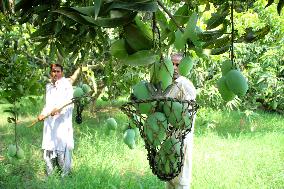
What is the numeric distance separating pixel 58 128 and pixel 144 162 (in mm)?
1224

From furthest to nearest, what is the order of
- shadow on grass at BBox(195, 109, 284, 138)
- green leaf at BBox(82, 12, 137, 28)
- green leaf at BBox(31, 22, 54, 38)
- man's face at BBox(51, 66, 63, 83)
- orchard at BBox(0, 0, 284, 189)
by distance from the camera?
shadow on grass at BBox(195, 109, 284, 138) < man's face at BBox(51, 66, 63, 83) < green leaf at BBox(31, 22, 54, 38) < orchard at BBox(0, 0, 284, 189) < green leaf at BBox(82, 12, 137, 28)

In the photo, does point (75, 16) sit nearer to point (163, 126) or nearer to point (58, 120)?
point (163, 126)

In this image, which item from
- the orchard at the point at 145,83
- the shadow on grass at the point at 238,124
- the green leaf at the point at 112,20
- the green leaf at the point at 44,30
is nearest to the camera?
the green leaf at the point at 112,20

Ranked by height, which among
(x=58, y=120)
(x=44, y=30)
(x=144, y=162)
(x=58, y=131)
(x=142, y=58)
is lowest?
(x=144, y=162)

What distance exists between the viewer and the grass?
13.3 feet

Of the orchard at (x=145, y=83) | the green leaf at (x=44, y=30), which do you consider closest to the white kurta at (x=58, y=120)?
the orchard at (x=145, y=83)

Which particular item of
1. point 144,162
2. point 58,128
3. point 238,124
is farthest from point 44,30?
point 238,124

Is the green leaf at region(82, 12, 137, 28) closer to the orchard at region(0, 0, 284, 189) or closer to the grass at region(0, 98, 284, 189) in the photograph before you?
the orchard at region(0, 0, 284, 189)

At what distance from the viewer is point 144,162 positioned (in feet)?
16.2

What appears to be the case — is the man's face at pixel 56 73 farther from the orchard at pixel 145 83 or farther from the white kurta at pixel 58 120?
the orchard at pixel 145 83

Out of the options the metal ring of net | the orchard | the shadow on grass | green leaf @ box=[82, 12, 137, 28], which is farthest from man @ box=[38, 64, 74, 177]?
green leaf @ box=[82, 12, 137, 28]

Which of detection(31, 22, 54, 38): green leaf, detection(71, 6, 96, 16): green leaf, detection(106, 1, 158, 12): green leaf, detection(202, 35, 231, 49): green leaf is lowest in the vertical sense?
detection(202, 35, 231, 49): green leaf

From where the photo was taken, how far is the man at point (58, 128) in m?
4.05

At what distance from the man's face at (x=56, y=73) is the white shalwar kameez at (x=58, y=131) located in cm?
4
